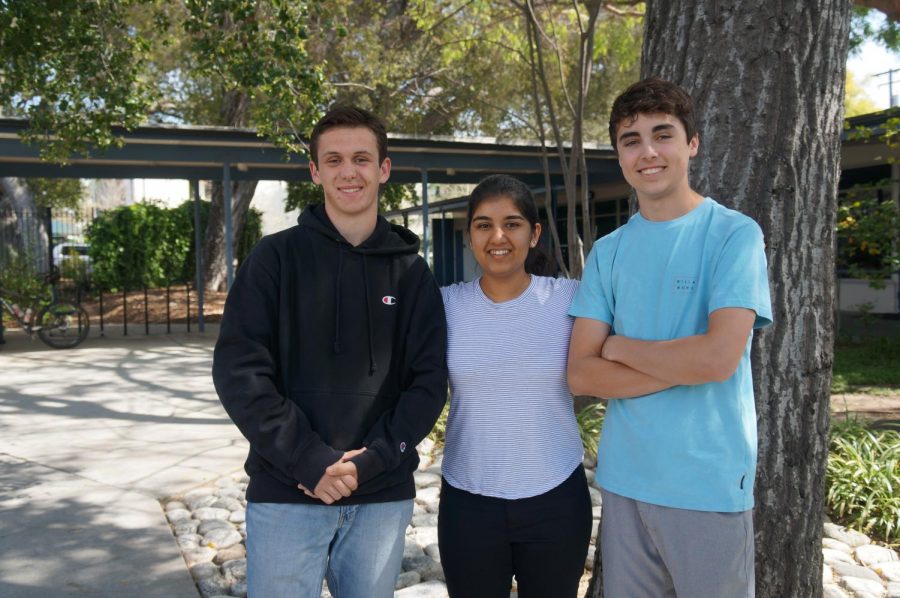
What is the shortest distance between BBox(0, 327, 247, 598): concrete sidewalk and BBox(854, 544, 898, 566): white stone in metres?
3.30

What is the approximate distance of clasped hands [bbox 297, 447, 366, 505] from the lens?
1972 mm

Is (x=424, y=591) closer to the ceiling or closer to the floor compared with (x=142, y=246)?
closer to the floor

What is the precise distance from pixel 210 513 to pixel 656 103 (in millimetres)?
3679

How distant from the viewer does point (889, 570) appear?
3.84 metres

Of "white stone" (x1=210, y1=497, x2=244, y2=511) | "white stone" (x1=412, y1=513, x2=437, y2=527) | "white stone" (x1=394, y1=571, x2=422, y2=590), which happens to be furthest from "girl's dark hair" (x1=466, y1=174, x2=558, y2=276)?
"white stone" (x1=210, y1=497, x2=244, y2=511)

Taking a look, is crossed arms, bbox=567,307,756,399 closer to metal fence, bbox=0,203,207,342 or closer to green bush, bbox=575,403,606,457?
green bush, bbox=575,403,606,457

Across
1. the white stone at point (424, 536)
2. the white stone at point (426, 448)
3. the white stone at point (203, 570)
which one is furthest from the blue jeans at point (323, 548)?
the white stone at point (426, 448)

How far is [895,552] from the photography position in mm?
4117

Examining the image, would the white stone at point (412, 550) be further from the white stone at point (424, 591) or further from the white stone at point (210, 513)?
the white stone at point (210, 513)

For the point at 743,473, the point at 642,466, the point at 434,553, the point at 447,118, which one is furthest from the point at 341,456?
the point at 447,118

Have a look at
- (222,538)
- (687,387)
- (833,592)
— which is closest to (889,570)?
(833,592)

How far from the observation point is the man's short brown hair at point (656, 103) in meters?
2.00

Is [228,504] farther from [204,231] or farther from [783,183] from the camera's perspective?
[204,231]

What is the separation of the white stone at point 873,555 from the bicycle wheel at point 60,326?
10886 mm
